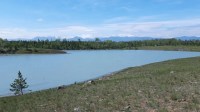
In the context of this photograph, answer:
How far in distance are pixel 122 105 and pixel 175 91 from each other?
13.9 feet

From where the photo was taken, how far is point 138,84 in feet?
76.1

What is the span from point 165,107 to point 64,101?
596 centimetres

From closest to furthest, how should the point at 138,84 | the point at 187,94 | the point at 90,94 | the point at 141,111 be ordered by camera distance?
the point at 141,111 → the point at 187,94 → the point at 90,94 → the point at 138,84

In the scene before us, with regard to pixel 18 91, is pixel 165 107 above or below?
above

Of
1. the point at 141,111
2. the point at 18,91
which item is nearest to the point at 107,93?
the point at 141,111

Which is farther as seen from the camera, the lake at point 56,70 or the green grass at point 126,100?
the lake at point 56,70

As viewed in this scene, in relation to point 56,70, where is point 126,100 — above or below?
above

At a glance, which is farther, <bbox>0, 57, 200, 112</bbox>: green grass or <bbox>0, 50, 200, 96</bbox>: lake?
<bbox>0, 50, 200, 96</bbox>: lake

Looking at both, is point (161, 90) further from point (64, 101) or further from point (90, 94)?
point (64, 101)

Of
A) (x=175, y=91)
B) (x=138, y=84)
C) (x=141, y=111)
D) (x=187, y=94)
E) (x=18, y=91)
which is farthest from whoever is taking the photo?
(x=18, y=91)

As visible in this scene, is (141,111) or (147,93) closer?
(141,111)

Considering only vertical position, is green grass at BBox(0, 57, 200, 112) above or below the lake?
above

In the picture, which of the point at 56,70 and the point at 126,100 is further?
the point at 56,70

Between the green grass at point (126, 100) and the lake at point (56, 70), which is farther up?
the green grass at point (126, 100)
